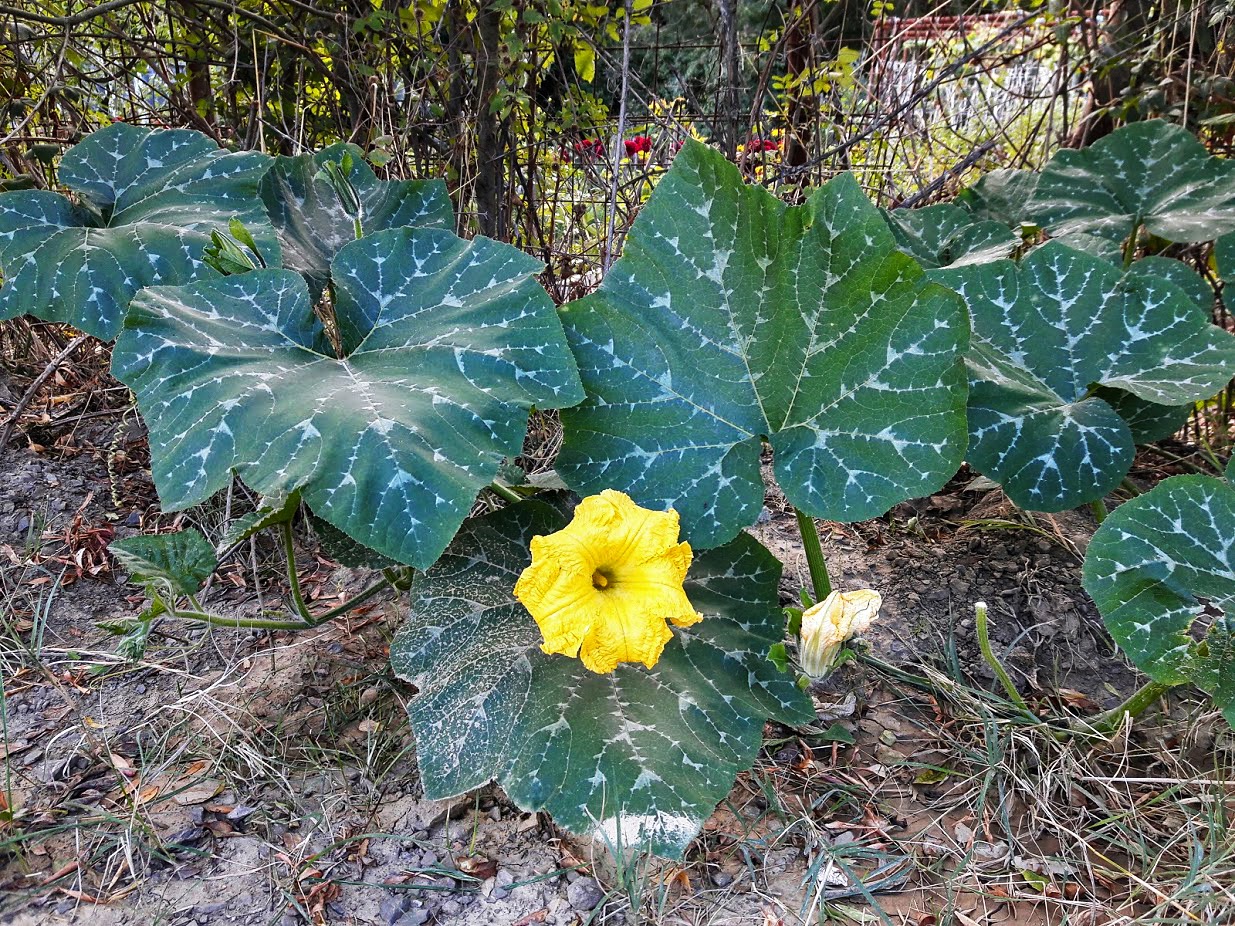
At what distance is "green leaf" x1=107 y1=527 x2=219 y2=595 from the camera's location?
143 centimetres

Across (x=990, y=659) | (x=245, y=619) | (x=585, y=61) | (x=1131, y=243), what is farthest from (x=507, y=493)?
(x=1131, y=243)

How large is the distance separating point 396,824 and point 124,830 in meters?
0.44

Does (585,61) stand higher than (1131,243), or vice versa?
(585,61)

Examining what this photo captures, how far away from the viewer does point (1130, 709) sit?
1515mm

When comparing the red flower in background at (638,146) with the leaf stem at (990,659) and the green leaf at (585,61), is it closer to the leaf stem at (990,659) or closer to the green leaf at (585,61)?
the green leaf at (585,61)

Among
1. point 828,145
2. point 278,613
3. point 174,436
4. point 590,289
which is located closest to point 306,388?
point 174,436

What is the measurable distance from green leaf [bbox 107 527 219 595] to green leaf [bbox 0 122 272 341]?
18.4 inches

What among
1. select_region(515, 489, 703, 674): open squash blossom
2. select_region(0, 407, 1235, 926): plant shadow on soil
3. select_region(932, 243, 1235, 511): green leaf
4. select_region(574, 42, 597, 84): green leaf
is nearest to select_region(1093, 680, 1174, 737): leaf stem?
select_region(0, 407, 1235, 926): plant shadow on soil

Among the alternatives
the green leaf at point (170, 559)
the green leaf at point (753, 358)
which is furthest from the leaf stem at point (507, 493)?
the green leaf at point (170, 559)

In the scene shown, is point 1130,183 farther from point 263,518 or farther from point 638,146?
point 263,518

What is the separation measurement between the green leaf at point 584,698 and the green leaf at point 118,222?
77 cm

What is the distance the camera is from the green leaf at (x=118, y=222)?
165 centimetres

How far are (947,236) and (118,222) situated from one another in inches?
76.9

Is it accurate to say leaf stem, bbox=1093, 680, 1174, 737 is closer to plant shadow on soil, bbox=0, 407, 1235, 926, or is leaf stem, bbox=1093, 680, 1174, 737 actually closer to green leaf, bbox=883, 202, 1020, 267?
plant shadow on soil, bbox=0, 407, 1235, 926
